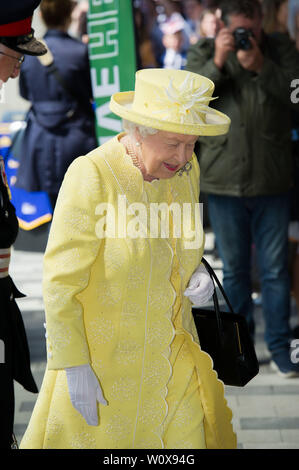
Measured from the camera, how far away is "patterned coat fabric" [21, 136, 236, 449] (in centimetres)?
245

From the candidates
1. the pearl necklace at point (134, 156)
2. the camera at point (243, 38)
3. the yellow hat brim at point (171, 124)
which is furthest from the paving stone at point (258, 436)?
the camera at point (243, 38)

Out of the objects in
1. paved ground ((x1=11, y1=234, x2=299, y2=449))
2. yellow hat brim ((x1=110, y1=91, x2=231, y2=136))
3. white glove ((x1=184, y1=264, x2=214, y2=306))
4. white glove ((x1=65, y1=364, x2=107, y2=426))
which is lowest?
paved ground ((x1=11, y1=234, x2=299, y2=449))

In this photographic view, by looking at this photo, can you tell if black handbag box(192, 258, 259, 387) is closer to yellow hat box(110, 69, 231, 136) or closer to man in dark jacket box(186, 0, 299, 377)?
yellow hat box(110, 69, 231, 136)

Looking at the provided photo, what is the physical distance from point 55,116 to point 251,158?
5.01 feet

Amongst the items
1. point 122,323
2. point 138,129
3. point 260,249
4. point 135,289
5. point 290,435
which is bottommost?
point 290,435

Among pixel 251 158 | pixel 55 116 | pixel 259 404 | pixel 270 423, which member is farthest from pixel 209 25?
pixel 270 423

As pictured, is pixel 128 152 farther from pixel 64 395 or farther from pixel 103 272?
pixel 64 395

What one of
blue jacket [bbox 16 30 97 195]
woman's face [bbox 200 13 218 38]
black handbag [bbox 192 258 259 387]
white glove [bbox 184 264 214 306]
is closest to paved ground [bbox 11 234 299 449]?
black handbag [bbox 192 258 259 387]

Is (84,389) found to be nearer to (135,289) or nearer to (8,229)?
(135,289)

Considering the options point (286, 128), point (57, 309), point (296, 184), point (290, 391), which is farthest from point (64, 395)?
point (296, 184)

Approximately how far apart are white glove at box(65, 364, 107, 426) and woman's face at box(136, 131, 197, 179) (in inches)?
26.7

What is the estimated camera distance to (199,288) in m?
2.72

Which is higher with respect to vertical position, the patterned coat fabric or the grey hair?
the grey hair

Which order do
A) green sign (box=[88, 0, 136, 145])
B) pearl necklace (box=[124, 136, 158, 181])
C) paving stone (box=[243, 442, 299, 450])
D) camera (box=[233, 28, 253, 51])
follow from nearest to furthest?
pearl necklace (box=[124, 136, 158, 181]) < paving stone (box=[243, 442, 299, 450]) < camera (box=[233, 28, 253, 51]) < green sign (box=[88, 0, 136, 145])
